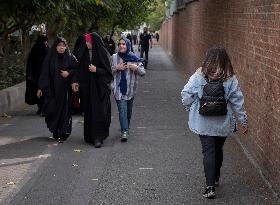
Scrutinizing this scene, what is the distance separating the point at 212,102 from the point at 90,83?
3.54 meters

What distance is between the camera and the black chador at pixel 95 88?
9180 mm

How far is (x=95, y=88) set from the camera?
9.29 m

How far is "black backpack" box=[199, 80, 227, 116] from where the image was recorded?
609 centimetres

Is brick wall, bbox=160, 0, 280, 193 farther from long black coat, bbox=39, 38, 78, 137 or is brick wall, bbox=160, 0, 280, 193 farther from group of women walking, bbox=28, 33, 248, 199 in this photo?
long black coat, bbox=39, 38, 78, 137

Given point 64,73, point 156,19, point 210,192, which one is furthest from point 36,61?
point 156,19

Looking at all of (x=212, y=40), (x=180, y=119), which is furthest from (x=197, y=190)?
(x=212, y=40)

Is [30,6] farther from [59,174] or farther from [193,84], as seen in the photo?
[193,84]

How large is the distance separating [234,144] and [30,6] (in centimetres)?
671

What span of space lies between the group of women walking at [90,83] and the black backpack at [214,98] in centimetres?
328

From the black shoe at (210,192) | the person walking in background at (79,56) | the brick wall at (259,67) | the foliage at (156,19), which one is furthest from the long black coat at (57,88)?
the foliage at (156,19)

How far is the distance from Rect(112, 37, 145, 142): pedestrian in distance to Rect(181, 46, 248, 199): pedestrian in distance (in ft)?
10.4

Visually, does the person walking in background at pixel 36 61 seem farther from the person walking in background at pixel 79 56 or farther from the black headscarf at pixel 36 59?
the person walking in background at pixel 79 56

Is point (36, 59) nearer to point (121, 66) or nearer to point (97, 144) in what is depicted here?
point (121, 66)

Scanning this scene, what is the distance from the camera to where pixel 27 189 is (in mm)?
6695
